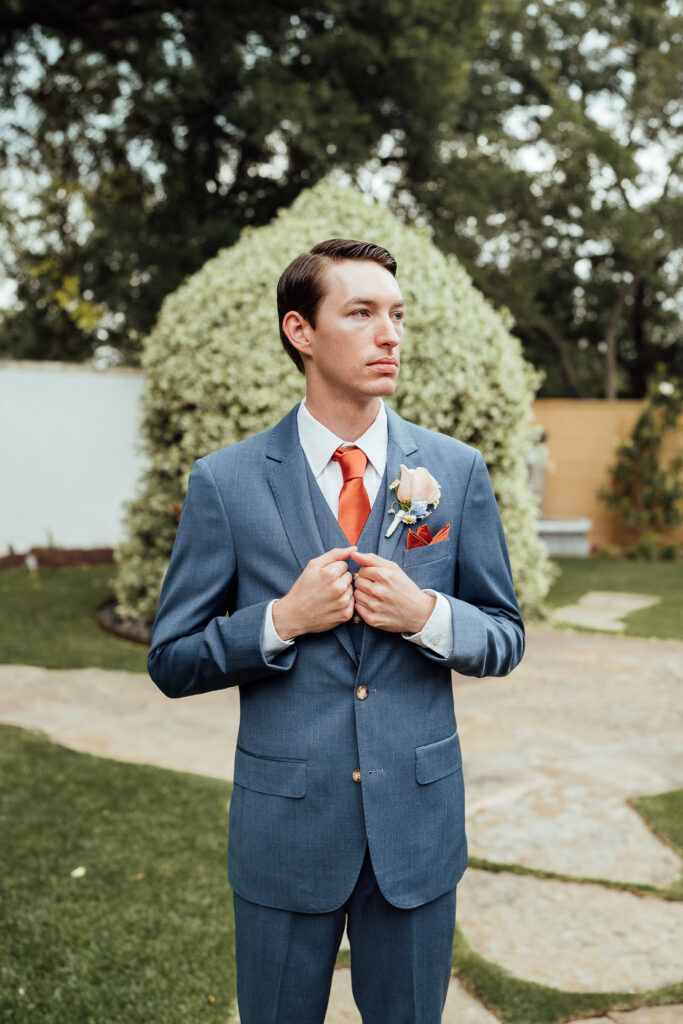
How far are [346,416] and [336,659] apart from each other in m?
0.46

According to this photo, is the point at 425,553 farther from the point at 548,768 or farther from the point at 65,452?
the point at 65,452

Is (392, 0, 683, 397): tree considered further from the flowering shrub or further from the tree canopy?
the flowering shrub

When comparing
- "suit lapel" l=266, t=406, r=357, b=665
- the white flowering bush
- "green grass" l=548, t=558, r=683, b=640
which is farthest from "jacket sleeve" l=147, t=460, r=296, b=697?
"green grass" l=548, t=558, r=683, b=640

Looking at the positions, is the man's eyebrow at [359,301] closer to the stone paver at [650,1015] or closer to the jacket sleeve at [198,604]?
the jacket sleeve at [198,604]

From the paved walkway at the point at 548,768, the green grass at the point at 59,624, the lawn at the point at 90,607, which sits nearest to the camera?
the paved walkway at the point at 548,768

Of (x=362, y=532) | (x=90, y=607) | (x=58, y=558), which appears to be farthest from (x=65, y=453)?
(x=362, y=532)

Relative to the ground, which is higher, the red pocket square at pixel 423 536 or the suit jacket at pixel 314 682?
the red pocket square at pixel 423 536

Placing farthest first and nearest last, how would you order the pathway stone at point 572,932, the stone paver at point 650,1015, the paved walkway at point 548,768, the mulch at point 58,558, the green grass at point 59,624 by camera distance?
the mulch at point 58,558 < the green grass at point 59,624 < the paved walkway at point 548,768 < the pathway stone at point 572,932 < the stone paver at point 650,1015

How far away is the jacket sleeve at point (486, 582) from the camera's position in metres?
1.75

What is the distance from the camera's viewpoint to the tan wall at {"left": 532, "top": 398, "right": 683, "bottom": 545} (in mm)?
14344

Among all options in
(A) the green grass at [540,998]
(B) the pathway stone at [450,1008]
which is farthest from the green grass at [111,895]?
(A) the green grass at [540,998]

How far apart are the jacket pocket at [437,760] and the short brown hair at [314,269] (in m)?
0.83

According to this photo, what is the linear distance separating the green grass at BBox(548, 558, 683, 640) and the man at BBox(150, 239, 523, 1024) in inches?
255

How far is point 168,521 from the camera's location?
23.2 ft
